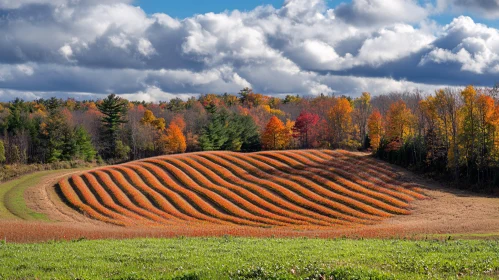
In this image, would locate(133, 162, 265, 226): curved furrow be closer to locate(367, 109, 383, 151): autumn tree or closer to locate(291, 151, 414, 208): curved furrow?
locate(291, 151, 414, 208): curved furrow

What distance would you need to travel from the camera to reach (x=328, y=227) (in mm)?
45125

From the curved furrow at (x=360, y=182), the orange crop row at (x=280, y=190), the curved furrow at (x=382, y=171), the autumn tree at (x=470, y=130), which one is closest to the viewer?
the orange crop row at (x=280, y=190)

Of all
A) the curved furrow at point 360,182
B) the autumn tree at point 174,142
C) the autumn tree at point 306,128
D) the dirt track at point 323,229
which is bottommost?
the dirt track at point 323,229

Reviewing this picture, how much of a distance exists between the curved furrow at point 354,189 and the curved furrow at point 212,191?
47.2 feet

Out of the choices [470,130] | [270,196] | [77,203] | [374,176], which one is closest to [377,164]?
[374,176]

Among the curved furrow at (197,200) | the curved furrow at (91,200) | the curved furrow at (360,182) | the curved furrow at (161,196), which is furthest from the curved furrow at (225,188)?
the curved furrow at (360,182)

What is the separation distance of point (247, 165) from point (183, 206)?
20810 mm

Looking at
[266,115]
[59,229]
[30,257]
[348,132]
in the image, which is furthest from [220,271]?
[266,115]

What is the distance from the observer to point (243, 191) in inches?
2330

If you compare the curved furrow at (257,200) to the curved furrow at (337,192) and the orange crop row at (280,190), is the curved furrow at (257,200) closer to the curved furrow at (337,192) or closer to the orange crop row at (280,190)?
the orange crop row at (280,190)

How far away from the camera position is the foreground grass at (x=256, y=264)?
13754 millimetres

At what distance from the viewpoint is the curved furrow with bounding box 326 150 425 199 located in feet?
211

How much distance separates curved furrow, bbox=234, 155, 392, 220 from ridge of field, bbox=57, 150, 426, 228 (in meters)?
0.12

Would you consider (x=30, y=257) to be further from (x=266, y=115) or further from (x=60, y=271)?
(x=266, y=115)
